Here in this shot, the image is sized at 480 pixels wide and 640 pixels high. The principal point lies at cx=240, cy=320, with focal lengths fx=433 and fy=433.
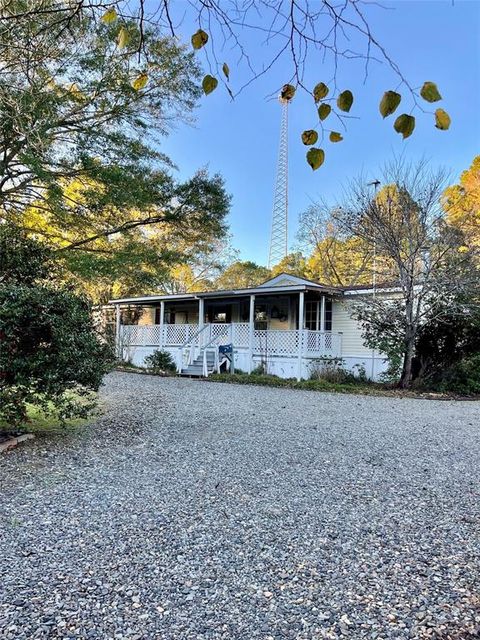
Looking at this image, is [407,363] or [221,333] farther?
[221,333]

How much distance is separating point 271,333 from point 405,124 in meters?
13.2

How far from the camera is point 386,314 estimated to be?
11.9 meters

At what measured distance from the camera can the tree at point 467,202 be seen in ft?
45.9

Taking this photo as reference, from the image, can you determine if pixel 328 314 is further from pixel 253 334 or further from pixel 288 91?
pixel 288 91

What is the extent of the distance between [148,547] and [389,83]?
2846 millimetres

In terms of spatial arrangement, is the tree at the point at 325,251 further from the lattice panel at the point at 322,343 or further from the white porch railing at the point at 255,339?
the white porch railing at the point at 255,339

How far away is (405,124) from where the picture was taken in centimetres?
150

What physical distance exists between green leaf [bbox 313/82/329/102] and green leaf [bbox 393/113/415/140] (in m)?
0.43

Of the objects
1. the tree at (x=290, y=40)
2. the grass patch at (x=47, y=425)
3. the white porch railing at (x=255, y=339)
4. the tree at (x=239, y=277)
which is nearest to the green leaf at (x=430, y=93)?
the tree at (x=290, y=40)

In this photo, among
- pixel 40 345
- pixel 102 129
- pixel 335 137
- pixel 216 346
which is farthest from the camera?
pixel 216 346

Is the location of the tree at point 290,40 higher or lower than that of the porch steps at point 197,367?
higher

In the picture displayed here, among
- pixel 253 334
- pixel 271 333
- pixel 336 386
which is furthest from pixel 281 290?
pixel 336 386

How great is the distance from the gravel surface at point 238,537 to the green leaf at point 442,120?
209 cm

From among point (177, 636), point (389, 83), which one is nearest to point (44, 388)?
point (177, 636)
